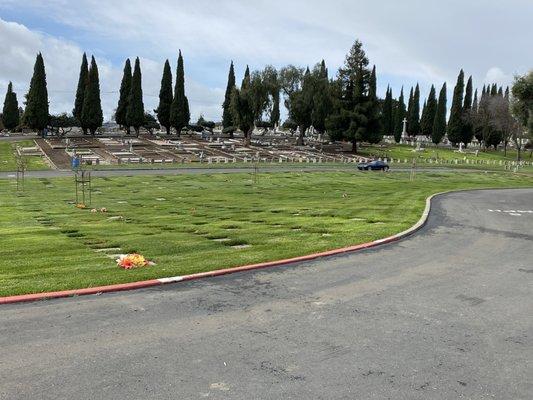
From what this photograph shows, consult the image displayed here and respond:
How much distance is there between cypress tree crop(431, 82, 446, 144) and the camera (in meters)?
96.6

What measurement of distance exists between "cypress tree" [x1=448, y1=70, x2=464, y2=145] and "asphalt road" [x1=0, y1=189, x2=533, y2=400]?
8766 cm

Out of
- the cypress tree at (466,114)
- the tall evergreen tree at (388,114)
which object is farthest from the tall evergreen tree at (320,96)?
the cypress tree at (466,114)

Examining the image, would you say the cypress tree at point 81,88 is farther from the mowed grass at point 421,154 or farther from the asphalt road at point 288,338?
the asphalt road at point 288,338

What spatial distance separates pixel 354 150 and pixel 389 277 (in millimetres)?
67847

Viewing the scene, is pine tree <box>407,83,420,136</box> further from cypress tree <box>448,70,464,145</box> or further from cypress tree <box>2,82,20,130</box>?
cypress tree <box>2,82,20,130</box>

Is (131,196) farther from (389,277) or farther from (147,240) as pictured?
(389,277)

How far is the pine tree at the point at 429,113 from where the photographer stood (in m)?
102

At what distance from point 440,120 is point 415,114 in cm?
1064

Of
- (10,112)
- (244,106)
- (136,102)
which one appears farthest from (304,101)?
(10,112)

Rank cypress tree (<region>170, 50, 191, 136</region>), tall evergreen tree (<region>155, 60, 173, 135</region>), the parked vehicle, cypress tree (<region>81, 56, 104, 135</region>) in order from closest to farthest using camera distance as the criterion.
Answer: the parked vehicle
cypress tree (<region>81, 56, 104, 135</region>)
cypress tree (<region>170, 50, 191, 136</region>)
tall evergreen tree (<region>155, 60, 173, 135</region>)

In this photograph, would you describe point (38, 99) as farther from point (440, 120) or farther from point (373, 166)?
point (440, 120)

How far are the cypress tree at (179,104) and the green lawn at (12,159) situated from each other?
898 inches

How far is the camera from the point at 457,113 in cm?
9181

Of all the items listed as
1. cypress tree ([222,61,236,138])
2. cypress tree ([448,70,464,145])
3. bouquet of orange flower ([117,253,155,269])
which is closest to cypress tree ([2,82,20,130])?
cypress tree ([222,61,236,138])
